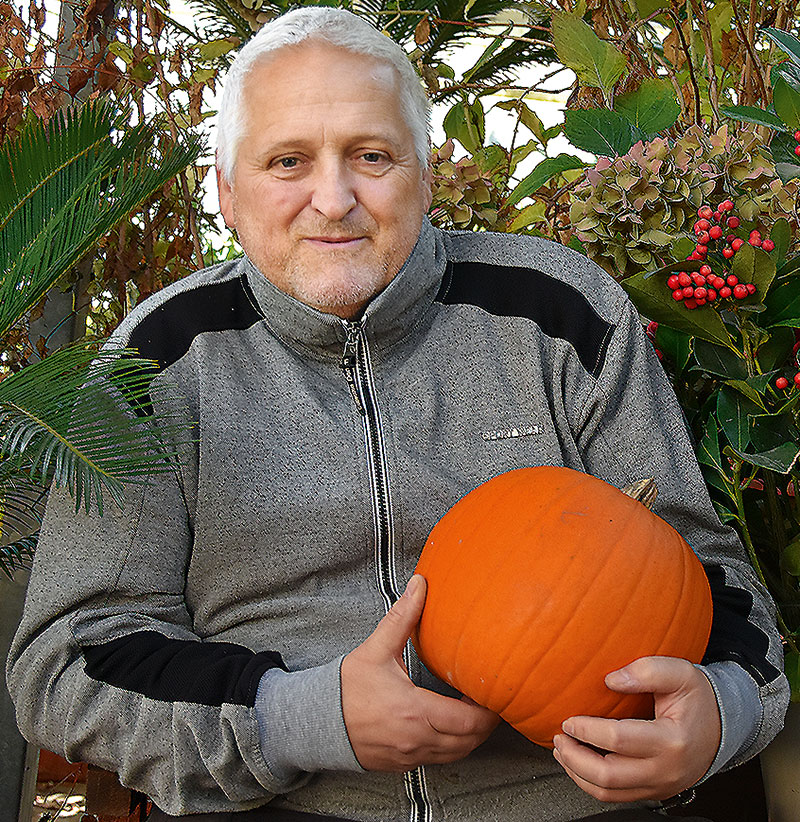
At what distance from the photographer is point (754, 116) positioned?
1.48 metres

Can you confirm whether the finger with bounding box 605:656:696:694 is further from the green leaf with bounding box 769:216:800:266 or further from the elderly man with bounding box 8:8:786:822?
the green leaf with bounding box 769:216:800:266

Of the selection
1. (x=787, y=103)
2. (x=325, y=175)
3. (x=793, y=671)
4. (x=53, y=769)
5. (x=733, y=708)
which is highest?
(x=787, y=103)

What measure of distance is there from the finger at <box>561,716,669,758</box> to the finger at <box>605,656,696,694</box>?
36 millimetres

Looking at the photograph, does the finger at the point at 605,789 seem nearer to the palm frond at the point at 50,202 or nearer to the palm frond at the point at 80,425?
the palm frond at the point at 80,425

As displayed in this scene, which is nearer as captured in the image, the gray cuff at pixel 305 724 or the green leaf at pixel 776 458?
the gray cuff at pixel 305 724

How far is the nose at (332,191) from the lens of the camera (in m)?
1.39

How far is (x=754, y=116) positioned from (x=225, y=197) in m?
0.82

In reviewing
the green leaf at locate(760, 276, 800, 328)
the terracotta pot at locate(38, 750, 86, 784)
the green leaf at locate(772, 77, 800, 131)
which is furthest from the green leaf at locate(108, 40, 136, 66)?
the terracotta pot at locate(38, 750, 86, 784)

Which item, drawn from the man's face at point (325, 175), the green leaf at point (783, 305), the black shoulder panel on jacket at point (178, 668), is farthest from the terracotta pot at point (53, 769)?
the green leaf at point (783, 305)

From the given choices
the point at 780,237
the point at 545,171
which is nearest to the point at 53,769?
the point at 545,171

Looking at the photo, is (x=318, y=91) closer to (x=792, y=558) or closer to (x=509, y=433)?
(x=509, y=433)

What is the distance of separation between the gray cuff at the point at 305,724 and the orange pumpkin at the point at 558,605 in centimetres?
13

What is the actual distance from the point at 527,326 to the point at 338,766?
27.3 inches

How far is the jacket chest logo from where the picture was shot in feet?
4.69
